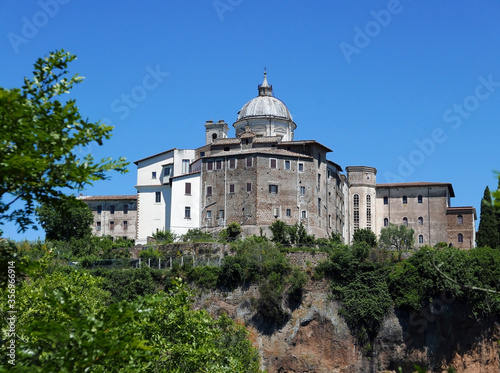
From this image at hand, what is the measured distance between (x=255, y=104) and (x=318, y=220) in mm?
18098

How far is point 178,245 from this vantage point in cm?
7200

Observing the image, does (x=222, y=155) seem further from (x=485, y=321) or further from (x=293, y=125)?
(x=485, y=321)

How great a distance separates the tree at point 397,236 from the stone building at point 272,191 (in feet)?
13.9

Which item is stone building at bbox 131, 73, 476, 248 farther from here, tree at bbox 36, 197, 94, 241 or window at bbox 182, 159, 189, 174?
tree at bbox 36, 197, 94, 241

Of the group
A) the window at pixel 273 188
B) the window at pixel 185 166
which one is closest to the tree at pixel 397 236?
the window at pixel 273 188

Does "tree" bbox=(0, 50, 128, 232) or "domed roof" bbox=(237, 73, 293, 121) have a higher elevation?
"domed roof" bbox=(237, 73, 293, 121)

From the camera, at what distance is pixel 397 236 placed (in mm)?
85875

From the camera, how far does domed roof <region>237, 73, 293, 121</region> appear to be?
90.0 m

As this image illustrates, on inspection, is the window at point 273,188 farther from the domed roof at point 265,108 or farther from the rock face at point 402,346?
the rock face at point 402,346

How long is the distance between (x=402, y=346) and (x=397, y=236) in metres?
22.9

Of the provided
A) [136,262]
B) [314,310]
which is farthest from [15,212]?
[136,262]

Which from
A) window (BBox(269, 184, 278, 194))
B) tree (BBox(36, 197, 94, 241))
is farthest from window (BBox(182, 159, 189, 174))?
window (BBox(269, 184, 278, 194))

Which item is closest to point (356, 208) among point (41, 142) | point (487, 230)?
point (487, 230)

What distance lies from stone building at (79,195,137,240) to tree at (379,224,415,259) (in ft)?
85.9
